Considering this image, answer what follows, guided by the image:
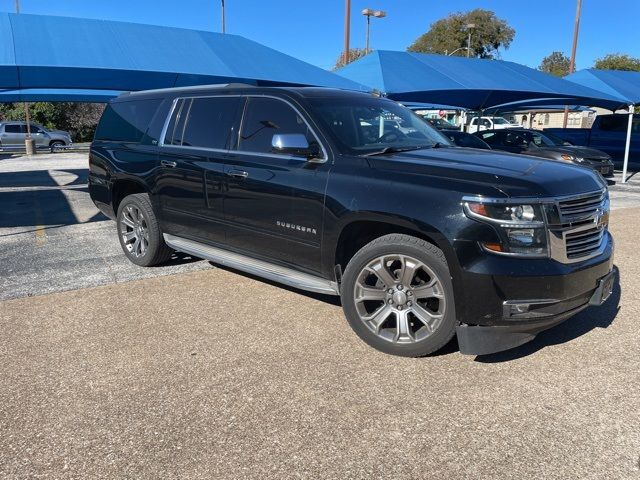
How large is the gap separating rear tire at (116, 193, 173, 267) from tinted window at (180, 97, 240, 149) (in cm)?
98

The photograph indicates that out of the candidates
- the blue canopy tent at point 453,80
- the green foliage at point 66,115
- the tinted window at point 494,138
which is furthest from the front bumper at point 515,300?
the green foliage at point 66,115

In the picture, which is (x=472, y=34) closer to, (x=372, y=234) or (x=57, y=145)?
(x=57, y=145)

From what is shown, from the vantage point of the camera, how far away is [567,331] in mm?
4289

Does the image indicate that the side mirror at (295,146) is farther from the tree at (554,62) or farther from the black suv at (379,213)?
the tree at (554,62)

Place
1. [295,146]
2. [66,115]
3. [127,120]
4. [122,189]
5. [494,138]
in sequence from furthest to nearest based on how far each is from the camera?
[66,115] < [494,138] < [122,189] < [127,120] < [295,146]

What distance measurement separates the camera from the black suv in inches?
131

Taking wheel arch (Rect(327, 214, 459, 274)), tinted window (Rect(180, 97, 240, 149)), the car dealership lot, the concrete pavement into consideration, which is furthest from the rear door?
wheel arch (Rect(327, 214, 459, 274))

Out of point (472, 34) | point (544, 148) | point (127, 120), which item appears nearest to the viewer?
point (127, 120)

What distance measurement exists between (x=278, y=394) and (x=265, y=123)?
7.81 ft

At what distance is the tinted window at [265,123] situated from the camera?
14.7 ft

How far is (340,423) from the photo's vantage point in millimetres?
3010

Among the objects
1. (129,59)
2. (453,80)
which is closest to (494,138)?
(453,80)

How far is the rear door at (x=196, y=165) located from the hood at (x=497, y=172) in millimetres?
1639

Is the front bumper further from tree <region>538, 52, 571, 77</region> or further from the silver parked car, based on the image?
tree <region>538, 52, 571, 77</region>
